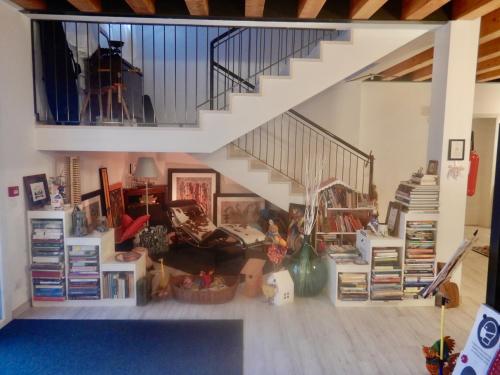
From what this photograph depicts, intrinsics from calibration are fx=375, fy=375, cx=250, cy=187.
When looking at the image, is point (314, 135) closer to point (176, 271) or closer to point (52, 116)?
point (176, 271)

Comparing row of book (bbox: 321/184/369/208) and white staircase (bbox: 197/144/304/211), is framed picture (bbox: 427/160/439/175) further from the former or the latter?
white staircase (bbox: 197/144/304/211)

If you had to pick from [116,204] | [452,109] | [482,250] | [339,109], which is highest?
[339,109]

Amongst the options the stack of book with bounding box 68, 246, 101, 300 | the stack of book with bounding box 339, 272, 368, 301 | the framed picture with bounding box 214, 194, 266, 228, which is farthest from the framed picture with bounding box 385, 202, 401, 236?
the stack of book with bounding box 68, 246, 101, 300

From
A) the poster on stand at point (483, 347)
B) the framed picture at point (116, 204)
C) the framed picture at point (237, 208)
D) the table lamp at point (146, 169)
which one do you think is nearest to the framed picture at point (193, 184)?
the framed picture at point (237, 208)

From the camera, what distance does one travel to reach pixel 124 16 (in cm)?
399

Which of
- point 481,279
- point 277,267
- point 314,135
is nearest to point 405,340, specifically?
point 277,267

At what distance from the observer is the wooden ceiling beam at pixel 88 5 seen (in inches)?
141

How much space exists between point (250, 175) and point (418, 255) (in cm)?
230

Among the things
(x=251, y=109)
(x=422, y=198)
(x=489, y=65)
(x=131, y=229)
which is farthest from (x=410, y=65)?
(x=131, y=229)

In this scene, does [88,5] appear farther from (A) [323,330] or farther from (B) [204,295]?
(A) [323,330]

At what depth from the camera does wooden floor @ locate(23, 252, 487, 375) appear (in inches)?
120

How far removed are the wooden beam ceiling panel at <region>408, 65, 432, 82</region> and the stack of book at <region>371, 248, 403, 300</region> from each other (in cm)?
351

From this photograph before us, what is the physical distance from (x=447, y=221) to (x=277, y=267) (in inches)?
78.1

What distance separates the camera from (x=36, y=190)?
13.4 ft
